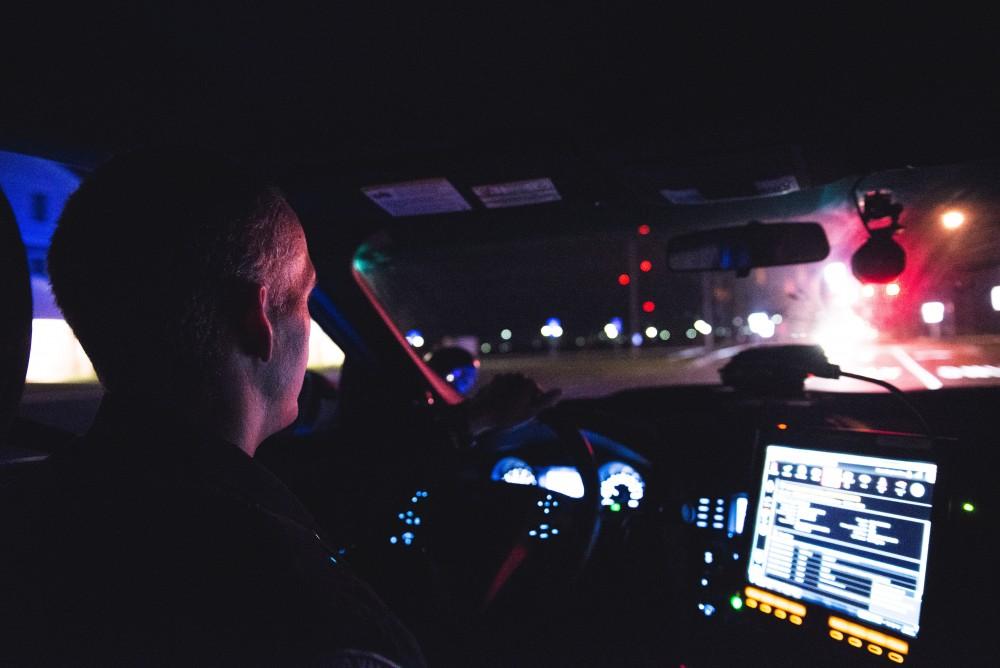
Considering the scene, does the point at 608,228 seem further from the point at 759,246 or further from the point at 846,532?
the point at 846,532

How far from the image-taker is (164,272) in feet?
3.59

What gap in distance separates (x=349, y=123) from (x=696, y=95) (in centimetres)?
142

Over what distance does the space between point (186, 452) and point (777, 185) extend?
118 inches

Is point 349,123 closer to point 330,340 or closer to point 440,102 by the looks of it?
point 440,102

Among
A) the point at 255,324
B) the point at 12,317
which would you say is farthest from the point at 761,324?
the point at 12,317

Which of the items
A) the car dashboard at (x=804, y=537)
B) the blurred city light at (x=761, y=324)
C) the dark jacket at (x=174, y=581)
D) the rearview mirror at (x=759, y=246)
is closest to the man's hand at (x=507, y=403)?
the car dashboard at (x=804, y=537)

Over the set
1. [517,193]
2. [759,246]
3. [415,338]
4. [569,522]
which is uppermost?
[517,193]

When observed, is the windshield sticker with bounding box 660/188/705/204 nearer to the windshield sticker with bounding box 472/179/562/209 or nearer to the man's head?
the windshield sticker with bounding box 472/179/562/209

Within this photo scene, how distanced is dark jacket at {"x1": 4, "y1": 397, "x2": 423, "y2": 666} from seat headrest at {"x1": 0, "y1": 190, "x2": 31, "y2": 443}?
1487mm

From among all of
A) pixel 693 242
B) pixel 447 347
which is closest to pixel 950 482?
pixel 693 242

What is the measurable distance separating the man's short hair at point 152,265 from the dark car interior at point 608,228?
0.32 metres

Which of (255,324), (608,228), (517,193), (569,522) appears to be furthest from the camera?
(608,228)

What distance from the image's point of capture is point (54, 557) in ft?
3.00

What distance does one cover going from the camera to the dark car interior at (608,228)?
2137 mm
